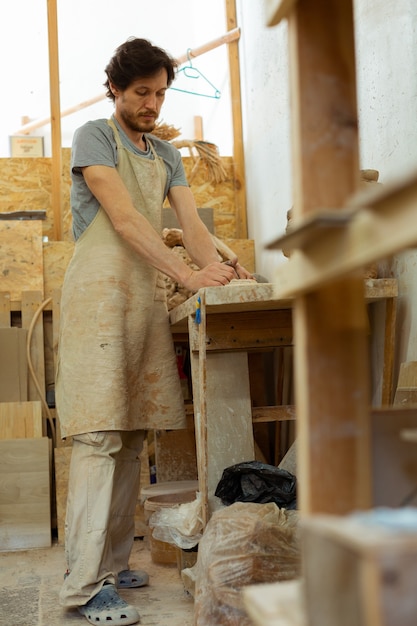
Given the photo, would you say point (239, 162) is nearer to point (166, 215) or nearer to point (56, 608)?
point (166, 215)

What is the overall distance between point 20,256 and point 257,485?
8.73 feet

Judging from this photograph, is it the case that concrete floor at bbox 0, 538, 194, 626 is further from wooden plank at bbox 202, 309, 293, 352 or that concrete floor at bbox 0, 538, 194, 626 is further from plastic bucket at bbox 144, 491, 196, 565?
wooden plank at bbox 202, 309, 293, 352

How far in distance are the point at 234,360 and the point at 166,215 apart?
1.96 meters

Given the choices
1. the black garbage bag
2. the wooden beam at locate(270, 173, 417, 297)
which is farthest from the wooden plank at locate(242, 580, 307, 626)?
the black garbage bag

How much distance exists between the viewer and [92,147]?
112 inches

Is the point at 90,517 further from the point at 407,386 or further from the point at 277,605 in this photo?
the point at 277,605

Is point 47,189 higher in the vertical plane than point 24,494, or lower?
higher

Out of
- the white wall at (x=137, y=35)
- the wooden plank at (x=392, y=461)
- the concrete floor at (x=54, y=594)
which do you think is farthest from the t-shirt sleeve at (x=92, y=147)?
the white wall at (x=137, y=35)

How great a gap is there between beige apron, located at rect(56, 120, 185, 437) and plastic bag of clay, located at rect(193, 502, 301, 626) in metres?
0.73

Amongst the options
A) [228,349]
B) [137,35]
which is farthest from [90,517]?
[137,35]

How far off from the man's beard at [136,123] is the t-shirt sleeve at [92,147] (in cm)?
11

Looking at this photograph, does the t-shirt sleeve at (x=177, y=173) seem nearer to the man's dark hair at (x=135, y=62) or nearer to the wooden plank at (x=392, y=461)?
the man's dark hair at (x=135, y=62)

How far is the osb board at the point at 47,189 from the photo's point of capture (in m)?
5.20

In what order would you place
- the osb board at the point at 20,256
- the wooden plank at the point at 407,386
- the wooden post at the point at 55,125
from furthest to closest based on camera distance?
the wooden post at the point at 55,125 → the osb board at the point at 20,256 → the wooden plank at the point at 407,386
